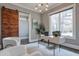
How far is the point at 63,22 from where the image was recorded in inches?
80.9

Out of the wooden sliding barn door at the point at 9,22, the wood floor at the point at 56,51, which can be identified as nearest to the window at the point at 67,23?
the wood floor at the point at 56,51

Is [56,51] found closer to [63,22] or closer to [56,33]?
[56,33]

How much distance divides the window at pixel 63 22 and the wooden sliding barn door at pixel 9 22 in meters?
0.72

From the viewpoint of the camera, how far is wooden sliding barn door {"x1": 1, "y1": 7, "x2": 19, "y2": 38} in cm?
187

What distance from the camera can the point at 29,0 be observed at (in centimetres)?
180

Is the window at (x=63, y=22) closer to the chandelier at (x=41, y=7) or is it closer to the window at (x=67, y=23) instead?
the window at (x=67, y=23)

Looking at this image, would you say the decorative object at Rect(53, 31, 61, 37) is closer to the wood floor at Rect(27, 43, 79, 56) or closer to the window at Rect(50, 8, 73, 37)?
the window at Rect(50, 8, 73, 37)

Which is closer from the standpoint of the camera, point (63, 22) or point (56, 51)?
point (56, 51)

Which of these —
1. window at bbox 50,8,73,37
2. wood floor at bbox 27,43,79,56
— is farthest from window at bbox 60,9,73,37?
wood floor at bbox 27,43,79,56

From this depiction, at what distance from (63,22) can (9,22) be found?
42.0 inches

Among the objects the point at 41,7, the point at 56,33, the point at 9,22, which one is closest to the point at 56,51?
the point at 56,33

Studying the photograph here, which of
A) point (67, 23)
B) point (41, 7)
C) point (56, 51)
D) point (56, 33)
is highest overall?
point (41, 7)

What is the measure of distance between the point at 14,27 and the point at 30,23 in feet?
1.13

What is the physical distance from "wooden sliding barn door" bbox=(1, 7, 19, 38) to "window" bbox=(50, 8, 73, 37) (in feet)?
2.36
